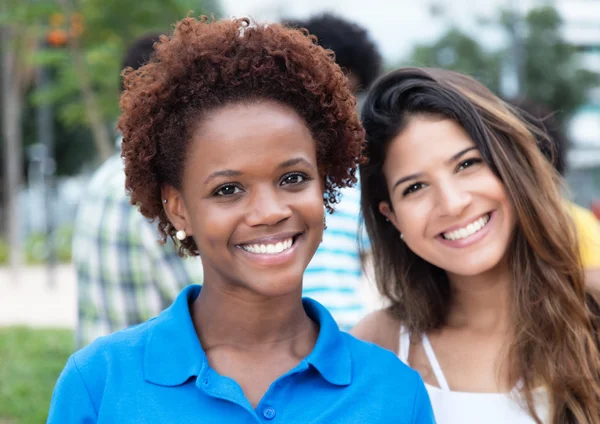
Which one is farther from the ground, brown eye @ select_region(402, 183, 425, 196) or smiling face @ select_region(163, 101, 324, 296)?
brown eye @ select_region(402, 183, 425, 196)

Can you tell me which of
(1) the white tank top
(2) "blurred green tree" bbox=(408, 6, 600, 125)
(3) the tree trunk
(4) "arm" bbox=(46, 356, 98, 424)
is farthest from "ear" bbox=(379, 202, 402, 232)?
(2) "blurred green tree" bbox=(408, 6, 600, 125)

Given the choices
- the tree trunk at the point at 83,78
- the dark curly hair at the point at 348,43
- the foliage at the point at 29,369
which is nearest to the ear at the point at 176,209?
the dark curly hair at the point at 348,43

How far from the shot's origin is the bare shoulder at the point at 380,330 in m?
2.68

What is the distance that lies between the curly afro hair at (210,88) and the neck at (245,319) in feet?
1.06

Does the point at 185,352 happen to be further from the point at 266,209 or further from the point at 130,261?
the point at 130,261

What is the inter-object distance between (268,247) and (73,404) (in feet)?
1.95

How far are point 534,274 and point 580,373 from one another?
1.16ft

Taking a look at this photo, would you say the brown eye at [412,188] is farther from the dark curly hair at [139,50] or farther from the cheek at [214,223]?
the dark curly hair at [139,50]

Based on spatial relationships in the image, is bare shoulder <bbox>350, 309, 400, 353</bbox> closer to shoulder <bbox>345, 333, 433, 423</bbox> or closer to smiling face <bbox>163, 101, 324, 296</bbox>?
shoulder <bbox>345, 333, 433, 423</bbox>

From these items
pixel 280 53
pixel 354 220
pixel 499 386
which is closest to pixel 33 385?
pixel 354 220

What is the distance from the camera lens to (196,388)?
5.99 feet

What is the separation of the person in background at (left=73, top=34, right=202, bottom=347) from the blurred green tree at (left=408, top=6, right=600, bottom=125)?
1582 centimetres

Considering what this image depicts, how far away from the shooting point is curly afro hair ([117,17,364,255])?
1903 mm

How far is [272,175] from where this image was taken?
6.05 ft
